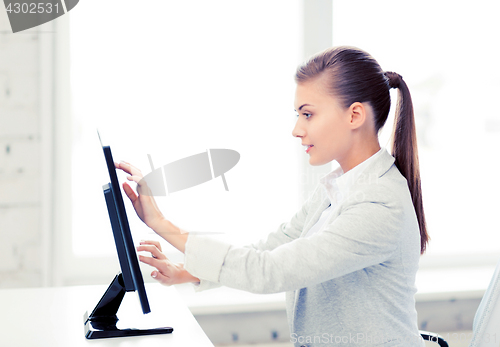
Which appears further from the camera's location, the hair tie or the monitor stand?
the hair tie

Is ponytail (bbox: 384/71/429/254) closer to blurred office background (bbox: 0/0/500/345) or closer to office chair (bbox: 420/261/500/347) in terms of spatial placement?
office chair (bbox: 420/261/500/347)

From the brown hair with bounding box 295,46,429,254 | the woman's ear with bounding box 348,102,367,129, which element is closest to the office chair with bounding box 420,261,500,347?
the brown hair with bounding box 295,46,429,254

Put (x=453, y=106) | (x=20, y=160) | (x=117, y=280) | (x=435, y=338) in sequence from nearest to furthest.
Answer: (x=117, y=280)
(x=435, y=338)
(x=20, y=160)
(x=453, y=106)

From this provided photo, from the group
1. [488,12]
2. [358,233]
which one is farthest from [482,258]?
[358,233]

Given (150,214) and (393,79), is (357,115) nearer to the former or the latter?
(393,79)

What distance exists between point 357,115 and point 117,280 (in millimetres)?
653

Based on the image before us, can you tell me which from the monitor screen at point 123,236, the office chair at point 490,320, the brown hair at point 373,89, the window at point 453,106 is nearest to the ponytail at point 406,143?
the brown hair at point 373,89

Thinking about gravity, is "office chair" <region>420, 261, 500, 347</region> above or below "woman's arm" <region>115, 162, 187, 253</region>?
below

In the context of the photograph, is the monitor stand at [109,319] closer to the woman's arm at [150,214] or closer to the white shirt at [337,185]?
the woman's arm at [150,214]

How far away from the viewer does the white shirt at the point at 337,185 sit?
1104 mm

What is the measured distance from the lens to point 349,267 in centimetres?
92

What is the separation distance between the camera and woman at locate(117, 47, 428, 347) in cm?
90

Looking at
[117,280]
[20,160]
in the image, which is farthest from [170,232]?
[20,160]

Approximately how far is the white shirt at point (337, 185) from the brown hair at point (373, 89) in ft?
0.28
